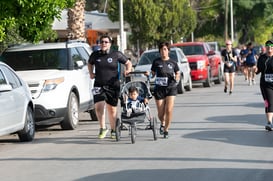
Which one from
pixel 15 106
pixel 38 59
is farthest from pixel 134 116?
pixel 38 59

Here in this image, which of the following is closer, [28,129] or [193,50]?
[28,129]

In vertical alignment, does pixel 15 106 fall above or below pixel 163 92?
below

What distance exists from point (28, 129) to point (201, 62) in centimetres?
1602

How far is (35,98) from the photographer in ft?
49.3

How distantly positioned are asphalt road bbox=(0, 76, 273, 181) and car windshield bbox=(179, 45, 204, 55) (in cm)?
1301

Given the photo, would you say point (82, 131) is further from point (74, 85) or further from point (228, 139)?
point (228, 139)

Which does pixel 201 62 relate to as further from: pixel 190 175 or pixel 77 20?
pixel 190 175

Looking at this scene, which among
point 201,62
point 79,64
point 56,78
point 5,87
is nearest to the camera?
point 5,87

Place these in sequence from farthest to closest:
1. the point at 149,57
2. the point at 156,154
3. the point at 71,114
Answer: the point at 149,57, the point at 71,114, the point at 156,154

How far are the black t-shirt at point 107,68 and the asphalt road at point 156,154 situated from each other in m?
1.09

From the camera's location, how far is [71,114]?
15.5 m

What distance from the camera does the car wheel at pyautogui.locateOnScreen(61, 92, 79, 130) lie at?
15.4 m

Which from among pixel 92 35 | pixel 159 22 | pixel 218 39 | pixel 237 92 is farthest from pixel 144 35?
pixel 218 39

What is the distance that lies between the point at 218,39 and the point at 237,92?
51.0m
